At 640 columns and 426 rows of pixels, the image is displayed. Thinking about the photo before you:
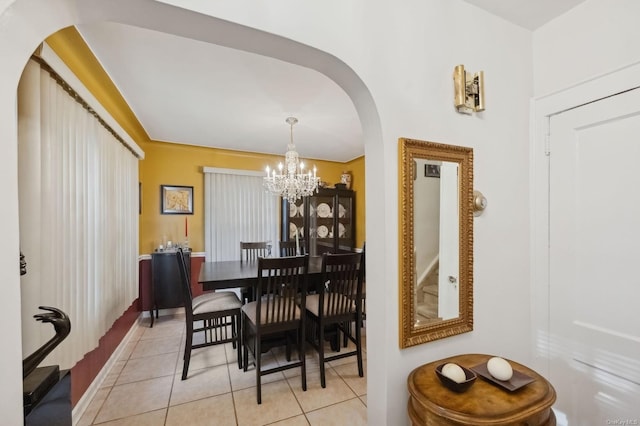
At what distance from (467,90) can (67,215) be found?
7.68 feet

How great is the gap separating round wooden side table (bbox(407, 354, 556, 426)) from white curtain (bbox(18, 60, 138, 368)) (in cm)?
160

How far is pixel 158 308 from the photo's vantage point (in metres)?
3.50

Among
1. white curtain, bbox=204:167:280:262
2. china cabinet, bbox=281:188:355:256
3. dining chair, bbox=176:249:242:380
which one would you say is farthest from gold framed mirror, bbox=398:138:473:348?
white curtain, bbox=204:167:280:262

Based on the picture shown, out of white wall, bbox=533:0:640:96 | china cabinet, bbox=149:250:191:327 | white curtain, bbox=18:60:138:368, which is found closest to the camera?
white curtain, bbox=18:60:138:368

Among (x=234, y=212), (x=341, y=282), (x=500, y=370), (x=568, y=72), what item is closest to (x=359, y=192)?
(x=234, y=212)

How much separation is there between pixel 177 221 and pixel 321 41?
375 centimetres

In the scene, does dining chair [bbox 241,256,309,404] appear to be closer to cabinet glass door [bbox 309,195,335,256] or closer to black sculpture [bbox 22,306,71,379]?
black sculpture [bbox 22,306,71,379]

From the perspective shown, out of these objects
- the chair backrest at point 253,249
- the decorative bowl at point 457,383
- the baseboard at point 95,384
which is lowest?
the baseboard at point 95,384

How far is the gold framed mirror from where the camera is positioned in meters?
1.17

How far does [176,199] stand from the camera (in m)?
3.97

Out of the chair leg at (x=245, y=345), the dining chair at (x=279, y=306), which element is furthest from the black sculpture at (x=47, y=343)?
the chair leg at (x=245, y=345)

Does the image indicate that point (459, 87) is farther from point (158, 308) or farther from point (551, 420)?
point (158, 308)

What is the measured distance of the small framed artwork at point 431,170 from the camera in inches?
49.1

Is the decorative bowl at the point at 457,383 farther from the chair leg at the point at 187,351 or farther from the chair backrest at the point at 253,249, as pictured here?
the chair backrest at the point at 253,249
